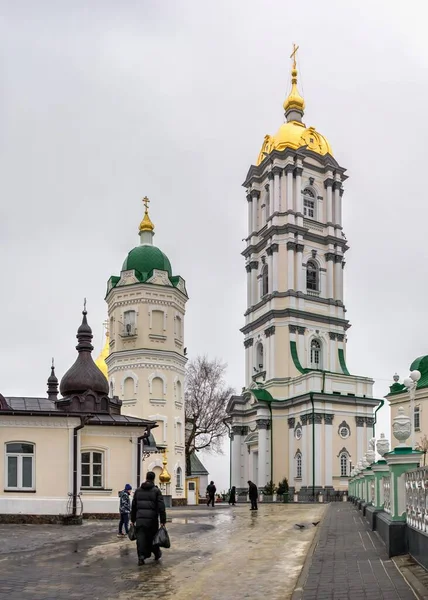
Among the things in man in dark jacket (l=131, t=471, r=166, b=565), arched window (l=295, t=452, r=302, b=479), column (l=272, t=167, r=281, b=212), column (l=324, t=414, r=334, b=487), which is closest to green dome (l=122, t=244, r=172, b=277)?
column (l=272, t=167, r=281, b=212)

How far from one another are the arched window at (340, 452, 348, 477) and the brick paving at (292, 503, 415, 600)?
3846 cm

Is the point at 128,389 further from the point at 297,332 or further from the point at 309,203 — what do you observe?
the point at 309,203

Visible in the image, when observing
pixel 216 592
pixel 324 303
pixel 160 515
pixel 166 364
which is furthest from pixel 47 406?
pixel 324 303

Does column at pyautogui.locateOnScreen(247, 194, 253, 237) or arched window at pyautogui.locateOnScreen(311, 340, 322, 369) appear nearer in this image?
arched window at pyautogui.locateOnScreen(311, 340, 322, 369)

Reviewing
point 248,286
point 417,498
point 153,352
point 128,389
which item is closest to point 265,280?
point 248,286

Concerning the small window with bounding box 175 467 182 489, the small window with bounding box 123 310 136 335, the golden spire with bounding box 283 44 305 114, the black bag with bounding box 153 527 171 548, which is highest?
the golden spire with bounding box 283 44 305 114

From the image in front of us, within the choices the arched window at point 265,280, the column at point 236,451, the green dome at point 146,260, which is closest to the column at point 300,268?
the arched window at point 265,280

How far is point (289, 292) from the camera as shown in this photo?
5719 cm

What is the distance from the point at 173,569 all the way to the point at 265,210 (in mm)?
52781

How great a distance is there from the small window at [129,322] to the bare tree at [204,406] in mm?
15911

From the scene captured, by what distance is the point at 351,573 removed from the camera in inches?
392

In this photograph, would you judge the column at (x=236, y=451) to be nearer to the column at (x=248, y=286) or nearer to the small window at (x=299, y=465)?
the small window at (x=299, y=465)

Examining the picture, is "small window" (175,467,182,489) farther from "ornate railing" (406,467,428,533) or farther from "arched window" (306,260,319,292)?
"ornate railing" (406,467,428,533)

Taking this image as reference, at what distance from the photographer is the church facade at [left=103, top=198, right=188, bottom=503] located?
45.4 meters
